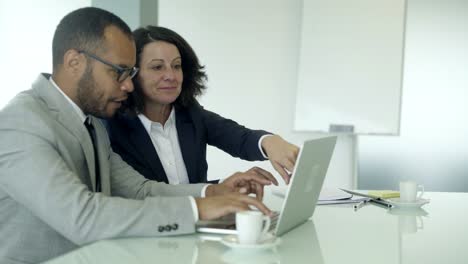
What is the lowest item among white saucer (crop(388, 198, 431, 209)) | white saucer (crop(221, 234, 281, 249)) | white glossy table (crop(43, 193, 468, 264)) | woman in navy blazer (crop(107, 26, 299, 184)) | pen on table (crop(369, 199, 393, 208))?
pen on table (crop(369, 199, 393, 208))

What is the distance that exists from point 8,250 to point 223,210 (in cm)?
59

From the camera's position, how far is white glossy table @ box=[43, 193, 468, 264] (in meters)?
1.38

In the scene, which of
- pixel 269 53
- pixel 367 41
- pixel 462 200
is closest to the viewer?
pixel 462 200

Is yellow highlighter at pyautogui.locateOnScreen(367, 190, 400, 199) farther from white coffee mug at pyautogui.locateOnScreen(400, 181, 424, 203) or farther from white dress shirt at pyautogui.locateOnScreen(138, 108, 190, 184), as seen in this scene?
white dress shirt at pyautogui.locateOnScreen(138, 108, 190, 184)

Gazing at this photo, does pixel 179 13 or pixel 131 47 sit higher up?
pixel 179 13

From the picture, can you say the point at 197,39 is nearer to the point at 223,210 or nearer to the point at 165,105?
the point at 165,105

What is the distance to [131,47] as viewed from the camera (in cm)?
199

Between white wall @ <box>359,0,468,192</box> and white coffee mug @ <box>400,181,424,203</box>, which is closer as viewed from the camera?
white coffee mug @ <box>400,181,424,203</box>

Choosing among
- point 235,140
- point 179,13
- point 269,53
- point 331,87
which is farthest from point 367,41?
point 235,140

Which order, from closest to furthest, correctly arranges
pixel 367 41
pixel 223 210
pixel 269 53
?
pixel 223 210 → pixel 367 41 → pixel 269 53

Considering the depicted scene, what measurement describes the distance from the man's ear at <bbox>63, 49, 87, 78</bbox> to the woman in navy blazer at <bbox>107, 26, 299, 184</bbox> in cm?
62

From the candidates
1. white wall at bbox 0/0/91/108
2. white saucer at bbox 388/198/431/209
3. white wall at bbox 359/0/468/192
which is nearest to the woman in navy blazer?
white saucer at bbox 388/198/431/209

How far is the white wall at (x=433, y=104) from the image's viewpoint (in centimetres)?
485

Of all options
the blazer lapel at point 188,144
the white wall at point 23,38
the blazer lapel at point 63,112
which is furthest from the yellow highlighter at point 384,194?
the white wall at point 23,38
